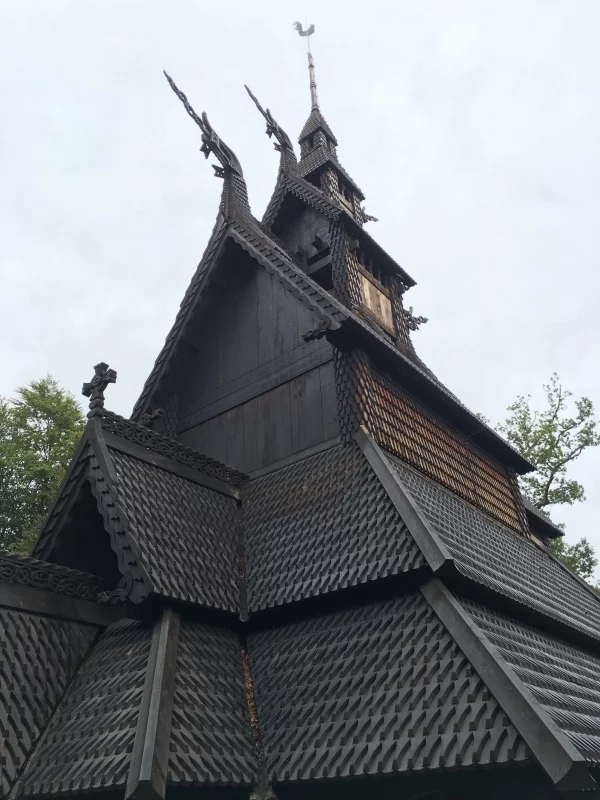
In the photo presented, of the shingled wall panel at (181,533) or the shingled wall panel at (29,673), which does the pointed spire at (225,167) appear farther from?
the shingled wall panel at (29,673)

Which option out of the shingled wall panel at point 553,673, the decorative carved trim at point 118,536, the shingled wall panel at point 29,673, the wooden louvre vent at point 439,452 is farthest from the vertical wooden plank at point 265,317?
the shingled wall panel at point 553,673

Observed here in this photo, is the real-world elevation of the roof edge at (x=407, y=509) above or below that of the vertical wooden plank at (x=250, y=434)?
below

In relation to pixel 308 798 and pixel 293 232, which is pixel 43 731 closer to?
pixel 308 798

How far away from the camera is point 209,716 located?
16.4ft

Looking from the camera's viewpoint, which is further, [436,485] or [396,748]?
[436,485]


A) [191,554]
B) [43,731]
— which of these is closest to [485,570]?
[191,554]

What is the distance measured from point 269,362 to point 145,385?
2.24 meters

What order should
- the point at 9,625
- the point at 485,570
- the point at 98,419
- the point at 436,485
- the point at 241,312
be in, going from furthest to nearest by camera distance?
1. the point at 241,312
2. the point at 436,485
3. the point at 98,419
4. the point at 485,570
5. the point at 9,625

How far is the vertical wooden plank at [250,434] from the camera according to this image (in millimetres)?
8773

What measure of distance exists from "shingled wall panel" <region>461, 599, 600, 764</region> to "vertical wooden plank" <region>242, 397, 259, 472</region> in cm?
386

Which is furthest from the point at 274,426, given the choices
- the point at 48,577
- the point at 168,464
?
the point at 48,577

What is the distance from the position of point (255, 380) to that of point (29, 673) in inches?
192

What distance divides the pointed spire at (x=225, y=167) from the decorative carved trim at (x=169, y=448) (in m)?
4.21

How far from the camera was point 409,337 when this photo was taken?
1312 centimetres
